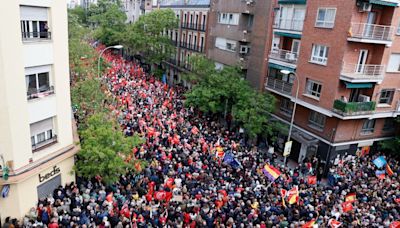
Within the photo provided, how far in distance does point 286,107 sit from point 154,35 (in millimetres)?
25674

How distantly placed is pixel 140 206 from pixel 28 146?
536 centimetres

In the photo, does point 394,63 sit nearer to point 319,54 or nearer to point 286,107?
point 319,54

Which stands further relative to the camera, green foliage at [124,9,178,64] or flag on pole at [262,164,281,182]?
green foliage at [124,9,178,64]

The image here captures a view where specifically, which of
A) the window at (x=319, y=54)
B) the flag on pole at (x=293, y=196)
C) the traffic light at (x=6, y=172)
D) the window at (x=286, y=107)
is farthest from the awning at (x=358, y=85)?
the traffic light at (x=6, y=172)

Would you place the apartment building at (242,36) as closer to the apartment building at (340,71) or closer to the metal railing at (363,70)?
the apartment building at (340,71)

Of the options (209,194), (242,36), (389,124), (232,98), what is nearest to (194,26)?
(242,36)

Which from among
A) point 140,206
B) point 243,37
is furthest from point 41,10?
point 243,37

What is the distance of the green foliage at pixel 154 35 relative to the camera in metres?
45.9

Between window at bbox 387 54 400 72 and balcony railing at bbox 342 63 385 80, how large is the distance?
93 cm

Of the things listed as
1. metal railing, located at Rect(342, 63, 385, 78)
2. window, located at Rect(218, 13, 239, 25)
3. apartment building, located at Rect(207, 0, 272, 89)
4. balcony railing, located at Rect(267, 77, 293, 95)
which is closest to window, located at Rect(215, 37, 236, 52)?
apartment building, located at Rect(207, 0, 272, 89)

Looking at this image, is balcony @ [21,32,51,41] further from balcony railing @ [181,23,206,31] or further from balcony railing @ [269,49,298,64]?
balcony railing @ [181,23,206,31]

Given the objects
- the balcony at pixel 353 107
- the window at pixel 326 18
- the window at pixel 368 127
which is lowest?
the window at pixel 368 127

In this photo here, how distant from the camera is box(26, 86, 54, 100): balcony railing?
14.2m

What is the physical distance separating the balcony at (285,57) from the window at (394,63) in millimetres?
6487
